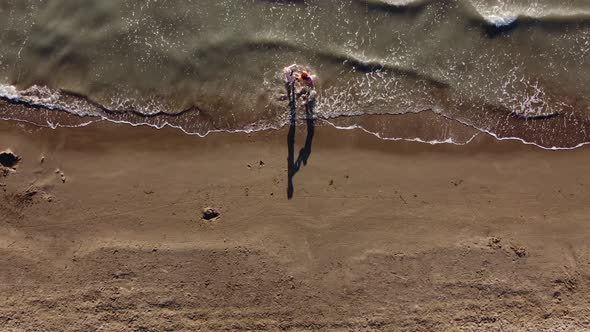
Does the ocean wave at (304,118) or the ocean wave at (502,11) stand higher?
the ocean wave at (502,11)

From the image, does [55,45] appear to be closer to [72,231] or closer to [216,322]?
[72,231]

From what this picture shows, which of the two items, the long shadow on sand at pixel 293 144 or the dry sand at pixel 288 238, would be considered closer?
the dry sand at pixel 288 238

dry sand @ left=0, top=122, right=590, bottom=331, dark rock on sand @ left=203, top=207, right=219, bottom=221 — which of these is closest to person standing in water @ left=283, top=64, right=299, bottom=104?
dry sand @ left=0, top=122, right=590, bottom=331

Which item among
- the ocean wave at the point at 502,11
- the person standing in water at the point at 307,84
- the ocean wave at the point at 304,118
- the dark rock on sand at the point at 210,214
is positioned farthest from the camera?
the ocean wave at the point at 502,11

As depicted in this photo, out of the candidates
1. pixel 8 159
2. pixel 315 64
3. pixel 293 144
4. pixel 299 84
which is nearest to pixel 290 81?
pixel 299 84

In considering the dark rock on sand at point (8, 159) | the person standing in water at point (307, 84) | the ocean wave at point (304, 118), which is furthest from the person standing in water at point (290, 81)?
the dark rock on sand at point (8, 159)

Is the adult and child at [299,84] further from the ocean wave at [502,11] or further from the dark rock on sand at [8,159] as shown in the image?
the dark rock on sand at [8,159]
